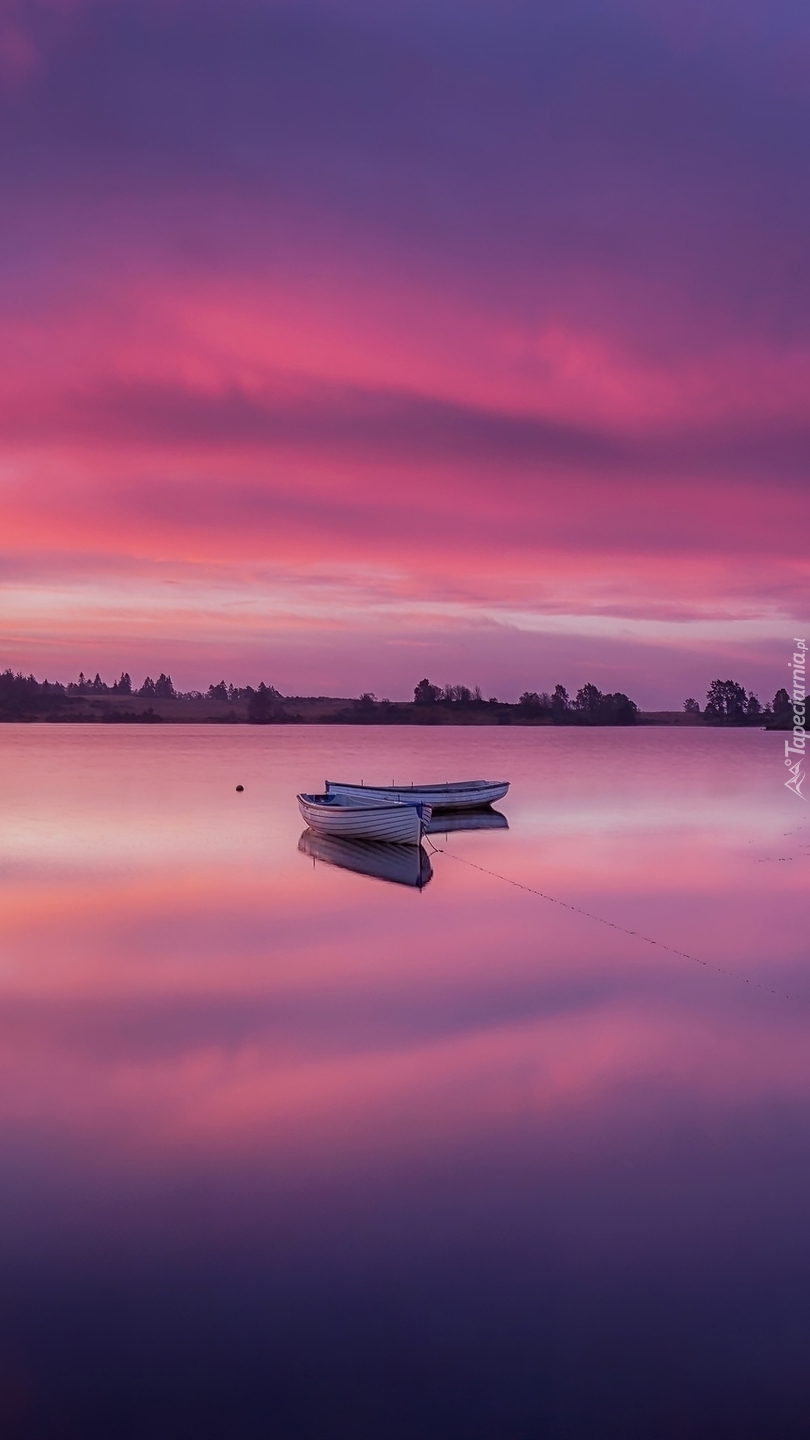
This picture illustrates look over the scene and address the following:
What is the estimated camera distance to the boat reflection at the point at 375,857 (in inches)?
1091

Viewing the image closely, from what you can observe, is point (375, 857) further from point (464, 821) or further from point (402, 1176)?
point (402, 1176)

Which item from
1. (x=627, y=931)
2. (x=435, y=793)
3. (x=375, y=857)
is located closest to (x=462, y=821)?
(x=435, y=793)

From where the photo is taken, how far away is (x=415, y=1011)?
14.1 metres

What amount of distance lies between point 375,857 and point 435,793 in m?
10.9

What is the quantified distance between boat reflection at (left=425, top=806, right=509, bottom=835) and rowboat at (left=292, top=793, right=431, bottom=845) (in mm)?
6427

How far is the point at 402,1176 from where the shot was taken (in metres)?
8.69

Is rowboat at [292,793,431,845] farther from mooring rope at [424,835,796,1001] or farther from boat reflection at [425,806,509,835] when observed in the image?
boat reflection at [425,806,509,835]

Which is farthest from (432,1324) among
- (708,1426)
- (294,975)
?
(294,975)

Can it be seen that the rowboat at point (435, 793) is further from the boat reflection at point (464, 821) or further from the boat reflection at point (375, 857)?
the boat reflection at point (375, 857)

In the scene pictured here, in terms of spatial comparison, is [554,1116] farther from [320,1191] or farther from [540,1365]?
[540,1365]

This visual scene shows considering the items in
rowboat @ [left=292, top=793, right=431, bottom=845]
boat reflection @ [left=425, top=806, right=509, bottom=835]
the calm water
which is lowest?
boat reflection @ [left=425, top=806, right=509, bottom=835]

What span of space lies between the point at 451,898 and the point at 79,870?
1044 cm

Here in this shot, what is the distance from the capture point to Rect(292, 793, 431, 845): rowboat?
3116cm

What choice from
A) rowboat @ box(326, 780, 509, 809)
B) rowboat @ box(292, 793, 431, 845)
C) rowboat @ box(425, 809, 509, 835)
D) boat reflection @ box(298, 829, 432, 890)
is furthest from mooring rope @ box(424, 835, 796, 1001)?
rowboat @ box(425, 809, 509, 835)
